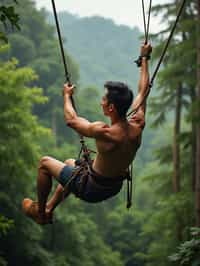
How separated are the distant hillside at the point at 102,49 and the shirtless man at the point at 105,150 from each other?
258ft

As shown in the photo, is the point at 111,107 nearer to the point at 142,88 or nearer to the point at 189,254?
the point at 142,88

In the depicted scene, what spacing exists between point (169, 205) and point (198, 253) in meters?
9.94

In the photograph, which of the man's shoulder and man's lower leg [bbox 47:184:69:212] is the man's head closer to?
the man's shoulder

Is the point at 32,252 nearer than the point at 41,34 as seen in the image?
Yes

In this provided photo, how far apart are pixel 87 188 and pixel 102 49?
97121mm

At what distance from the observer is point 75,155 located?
31172 mm

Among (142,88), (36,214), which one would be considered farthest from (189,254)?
(142,88)

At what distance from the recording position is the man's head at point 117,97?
420cm

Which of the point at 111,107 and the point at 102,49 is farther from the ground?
the point at 111,107

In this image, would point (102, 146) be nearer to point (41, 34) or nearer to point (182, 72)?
point (182, 72)

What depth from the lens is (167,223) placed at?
1504 centimetres

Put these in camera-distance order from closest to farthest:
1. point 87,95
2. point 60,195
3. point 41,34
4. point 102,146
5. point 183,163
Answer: point 102,146
point 60,195
point 183,163
point 41,34
point 87,95

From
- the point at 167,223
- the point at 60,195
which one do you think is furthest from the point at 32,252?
the point at 60,195

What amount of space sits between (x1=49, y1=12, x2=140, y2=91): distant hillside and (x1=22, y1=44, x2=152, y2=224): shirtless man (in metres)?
78.6
